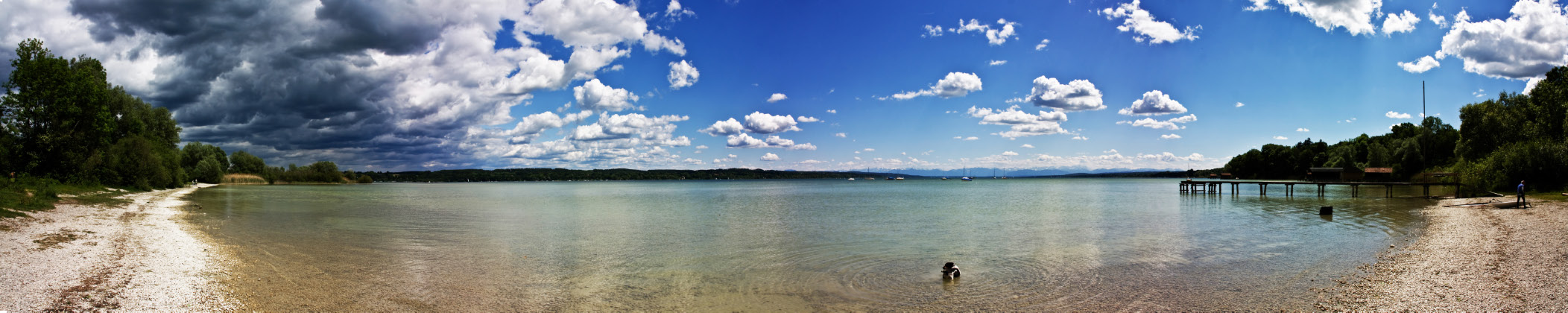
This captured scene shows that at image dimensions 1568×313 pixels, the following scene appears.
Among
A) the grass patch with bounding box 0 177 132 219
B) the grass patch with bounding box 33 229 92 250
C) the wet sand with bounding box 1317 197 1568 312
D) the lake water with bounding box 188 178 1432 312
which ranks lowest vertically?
the lake water with bounding box 188 178 1432 312

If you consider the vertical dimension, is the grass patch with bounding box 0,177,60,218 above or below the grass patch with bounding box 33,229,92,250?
above

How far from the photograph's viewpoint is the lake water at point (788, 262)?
10.2 metres

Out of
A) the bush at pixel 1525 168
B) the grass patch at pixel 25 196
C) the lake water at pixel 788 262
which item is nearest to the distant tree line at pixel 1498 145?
the bush at pixel 1525 168

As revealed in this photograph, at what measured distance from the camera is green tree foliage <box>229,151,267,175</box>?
104625mm

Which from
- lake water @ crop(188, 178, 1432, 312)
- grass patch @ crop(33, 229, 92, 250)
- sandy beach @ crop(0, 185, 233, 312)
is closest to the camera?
sandy beach @ crop(0, 185, 233, 312)

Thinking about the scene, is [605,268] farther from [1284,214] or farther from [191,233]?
[1284,214]

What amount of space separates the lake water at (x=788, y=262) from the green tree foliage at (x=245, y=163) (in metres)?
98.2

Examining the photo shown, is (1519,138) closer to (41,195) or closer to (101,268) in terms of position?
(101,268)

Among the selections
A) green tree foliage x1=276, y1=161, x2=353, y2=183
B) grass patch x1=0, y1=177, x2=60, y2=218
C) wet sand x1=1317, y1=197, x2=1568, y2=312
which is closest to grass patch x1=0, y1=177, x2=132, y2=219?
grass patch x1=0, y1=177, x2=60, y2=218

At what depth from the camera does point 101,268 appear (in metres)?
10.2

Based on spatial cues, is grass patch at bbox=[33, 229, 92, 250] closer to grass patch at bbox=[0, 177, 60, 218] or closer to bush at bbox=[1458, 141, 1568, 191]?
grass patch at bbox=[0, 177, 60, 218]

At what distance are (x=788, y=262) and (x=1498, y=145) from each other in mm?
62605

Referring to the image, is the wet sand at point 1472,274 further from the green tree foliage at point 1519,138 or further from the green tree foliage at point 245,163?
the green tree foliage at point 245,163

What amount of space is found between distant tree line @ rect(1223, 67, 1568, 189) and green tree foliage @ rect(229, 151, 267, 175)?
14327 cm
